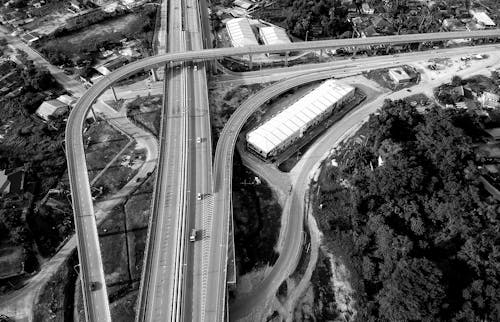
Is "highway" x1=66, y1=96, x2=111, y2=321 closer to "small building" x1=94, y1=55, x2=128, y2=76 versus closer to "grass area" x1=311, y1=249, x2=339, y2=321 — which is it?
"grass area" x1=311, y1=249, x2=339, y2=321

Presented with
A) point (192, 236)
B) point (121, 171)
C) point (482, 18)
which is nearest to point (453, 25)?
point (482, 18)

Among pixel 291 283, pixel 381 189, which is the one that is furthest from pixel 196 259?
pixel 381 189

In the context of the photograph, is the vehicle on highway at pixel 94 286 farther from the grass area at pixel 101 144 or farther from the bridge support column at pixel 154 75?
the bridge support column at pixel 154 75

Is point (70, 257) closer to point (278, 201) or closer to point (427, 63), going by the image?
point (278, 201)

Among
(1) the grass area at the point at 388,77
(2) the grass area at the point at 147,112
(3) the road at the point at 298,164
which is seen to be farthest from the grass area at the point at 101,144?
(1) the grass area at the point at 388,77

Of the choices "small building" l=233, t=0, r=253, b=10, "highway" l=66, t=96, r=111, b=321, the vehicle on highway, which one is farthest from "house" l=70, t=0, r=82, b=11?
the vehicle on highway
